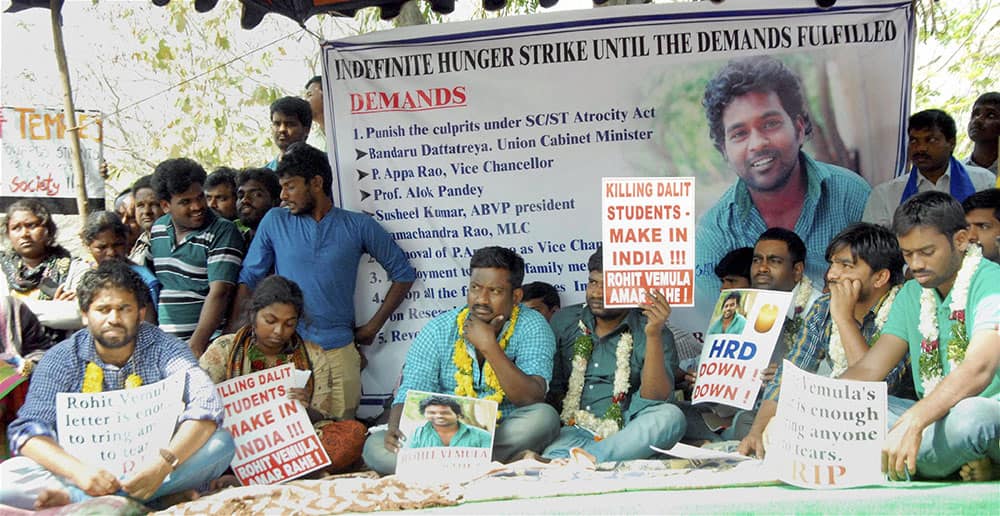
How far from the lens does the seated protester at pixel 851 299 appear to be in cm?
518

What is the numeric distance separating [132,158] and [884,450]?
1265cm

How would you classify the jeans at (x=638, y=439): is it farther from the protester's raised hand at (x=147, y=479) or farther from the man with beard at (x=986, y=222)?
the protester's raised hand at (x=147, y=479)

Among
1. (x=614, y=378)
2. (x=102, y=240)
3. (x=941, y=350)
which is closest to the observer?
(x=941, y=350)

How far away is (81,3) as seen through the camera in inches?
620

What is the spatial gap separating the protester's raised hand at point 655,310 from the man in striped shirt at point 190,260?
2.39 metres

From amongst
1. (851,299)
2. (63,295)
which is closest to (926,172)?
(851,299)

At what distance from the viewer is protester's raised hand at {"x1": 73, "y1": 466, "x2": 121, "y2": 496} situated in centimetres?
475

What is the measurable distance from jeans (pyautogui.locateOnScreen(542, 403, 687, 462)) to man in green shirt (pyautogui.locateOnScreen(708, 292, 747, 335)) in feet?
1.58

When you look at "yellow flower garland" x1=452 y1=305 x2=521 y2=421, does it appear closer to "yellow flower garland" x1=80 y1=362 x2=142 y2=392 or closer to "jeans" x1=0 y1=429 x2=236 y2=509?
"jeans" x1=0 y1=429 x2=236 y2=509

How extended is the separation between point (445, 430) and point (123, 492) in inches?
57.0

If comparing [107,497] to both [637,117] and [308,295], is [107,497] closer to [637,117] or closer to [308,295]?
[308,295]

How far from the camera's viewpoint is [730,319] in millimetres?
5641

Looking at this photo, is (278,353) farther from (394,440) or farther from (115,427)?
(115,427)

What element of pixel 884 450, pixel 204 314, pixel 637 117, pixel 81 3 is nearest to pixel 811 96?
pixel 637 117
